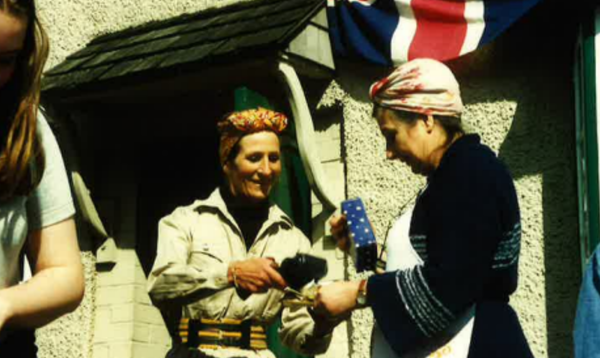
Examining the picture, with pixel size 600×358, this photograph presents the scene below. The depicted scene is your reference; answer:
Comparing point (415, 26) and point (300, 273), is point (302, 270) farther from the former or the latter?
point (415, 26)

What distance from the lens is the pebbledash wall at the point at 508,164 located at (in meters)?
5.29

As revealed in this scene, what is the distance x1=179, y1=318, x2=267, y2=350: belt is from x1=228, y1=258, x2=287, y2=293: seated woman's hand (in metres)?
0.26

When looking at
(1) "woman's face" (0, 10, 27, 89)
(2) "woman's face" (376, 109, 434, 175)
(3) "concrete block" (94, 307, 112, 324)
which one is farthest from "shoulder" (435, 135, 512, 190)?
(3) "concrete block" (94, 307, 112, 324)

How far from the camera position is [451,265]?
3.14m

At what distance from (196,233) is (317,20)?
1.96m

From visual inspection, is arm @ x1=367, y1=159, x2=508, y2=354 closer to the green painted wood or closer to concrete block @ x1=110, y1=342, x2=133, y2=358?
the green painted wood

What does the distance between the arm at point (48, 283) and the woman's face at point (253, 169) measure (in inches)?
89.3

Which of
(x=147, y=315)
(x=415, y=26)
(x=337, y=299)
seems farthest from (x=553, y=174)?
Result: (x=147, y=315)

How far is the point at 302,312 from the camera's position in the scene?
13.9 ft

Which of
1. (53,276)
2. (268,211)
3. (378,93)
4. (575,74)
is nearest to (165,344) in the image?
(268,211)

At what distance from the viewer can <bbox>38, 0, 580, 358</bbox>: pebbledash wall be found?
5.29 m

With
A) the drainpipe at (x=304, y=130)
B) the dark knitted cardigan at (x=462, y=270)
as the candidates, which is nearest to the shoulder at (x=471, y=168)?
the dark knitted cardigan at (x=462, y=270)

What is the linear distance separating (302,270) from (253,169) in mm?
817

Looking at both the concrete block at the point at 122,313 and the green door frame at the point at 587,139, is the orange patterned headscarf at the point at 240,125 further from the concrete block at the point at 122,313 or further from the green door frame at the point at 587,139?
the concrete block at the point at 122,313
